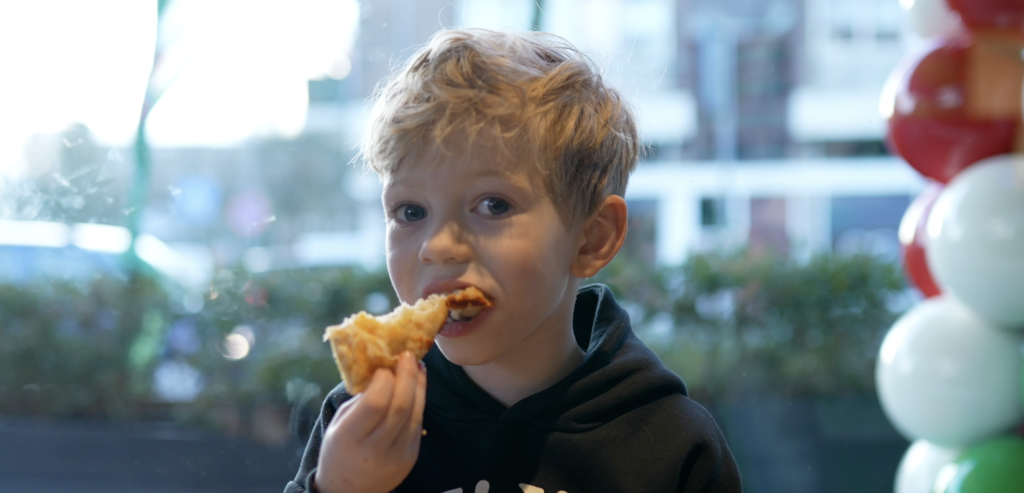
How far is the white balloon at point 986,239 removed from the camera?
1.55 metres

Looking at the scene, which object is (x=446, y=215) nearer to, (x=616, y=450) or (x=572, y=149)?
(x=572, y=149)

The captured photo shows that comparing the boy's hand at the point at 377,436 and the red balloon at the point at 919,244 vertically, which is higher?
the boy's hand at the point at 377,436

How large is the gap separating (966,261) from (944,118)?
1.02ft

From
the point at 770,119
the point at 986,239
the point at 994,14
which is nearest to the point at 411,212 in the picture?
the point at 986,239

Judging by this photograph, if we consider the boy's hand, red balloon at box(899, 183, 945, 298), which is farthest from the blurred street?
red balloon at box(899, 183, 945, 298)

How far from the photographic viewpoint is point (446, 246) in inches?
37.8

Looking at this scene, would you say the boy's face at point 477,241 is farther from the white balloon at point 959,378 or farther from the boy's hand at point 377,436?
the white balloon at point 959,378

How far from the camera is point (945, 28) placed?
5.94 feet

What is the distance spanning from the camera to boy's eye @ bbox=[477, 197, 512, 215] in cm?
99

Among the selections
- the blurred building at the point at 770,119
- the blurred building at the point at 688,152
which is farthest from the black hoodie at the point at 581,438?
the blurred building at the point at 770,119

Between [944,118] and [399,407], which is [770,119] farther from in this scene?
[399,407]

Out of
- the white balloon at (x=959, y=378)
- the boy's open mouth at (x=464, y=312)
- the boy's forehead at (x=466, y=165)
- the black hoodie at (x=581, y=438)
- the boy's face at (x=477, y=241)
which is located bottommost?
the white balloon at (x=959, y=378)

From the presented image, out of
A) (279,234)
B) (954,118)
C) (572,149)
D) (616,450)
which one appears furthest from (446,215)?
(279,234)

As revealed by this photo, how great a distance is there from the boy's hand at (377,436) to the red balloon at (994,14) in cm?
143
